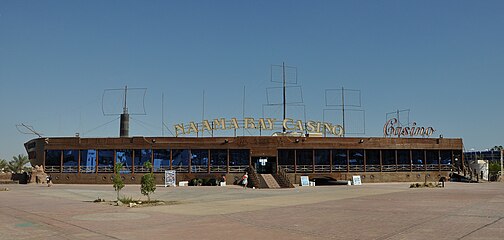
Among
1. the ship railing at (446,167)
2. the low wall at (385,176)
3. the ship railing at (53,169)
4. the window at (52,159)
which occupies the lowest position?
the low wall at (385,176)

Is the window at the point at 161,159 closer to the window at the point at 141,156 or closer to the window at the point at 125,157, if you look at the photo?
the window at the point at 141,156

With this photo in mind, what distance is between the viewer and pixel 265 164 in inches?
2371

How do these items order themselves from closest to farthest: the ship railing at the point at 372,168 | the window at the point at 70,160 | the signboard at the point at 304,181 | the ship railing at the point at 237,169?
the signboard at the point at 304,181
the ship railing at the point at 237,169
the window at the point at 70,160
the ship railing at the point at 372,168

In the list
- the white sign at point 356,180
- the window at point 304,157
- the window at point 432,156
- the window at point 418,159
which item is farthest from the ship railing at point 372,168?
the window at point 432,156

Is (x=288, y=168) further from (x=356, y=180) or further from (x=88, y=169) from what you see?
(x=88, y=169)

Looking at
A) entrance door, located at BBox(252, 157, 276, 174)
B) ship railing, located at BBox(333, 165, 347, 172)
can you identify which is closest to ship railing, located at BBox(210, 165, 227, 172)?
entrance door, located at BBox(252, 157, 276, 174)

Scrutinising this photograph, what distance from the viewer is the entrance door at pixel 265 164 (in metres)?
59.7

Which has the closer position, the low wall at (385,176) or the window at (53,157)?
the low wall at (385,176)

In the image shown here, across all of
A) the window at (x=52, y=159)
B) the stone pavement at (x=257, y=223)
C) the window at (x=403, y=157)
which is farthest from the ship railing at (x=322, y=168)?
the stone pavement at (x=257, y=223)

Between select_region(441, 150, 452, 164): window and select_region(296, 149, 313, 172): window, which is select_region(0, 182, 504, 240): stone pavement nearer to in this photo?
select_region(296, 149, 313, 172): window

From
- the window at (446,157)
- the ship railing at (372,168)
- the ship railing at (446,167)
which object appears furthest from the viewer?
the window at (446,157)

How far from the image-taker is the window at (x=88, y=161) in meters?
58.2

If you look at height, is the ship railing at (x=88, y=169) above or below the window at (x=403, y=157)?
below

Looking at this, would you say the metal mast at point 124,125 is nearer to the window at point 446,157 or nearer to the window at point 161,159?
the window at point 161,159
